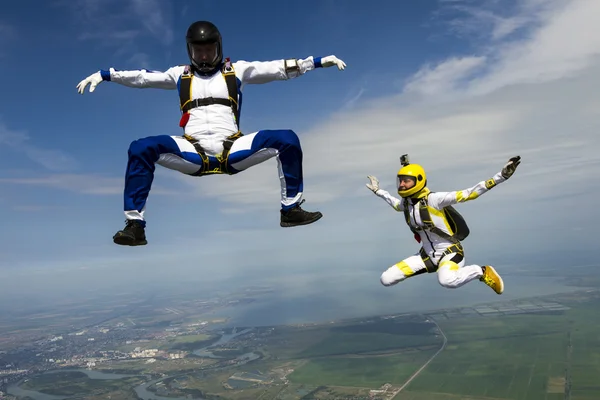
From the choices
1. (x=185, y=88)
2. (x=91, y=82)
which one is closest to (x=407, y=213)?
(x=185, y=88)

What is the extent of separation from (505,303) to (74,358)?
113169mm

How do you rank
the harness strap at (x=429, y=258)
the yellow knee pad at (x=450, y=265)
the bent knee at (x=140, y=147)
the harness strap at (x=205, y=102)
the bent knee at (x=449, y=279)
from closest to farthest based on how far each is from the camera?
the bent knee at (x=140, y=147) < the harness strap at (x=205, y=102) < the bent knee at (x=449, y=279) < the yellow knee pad at (x=450, y=265) < the harness strap at (x=429, y=258)

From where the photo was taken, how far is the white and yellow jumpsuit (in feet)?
21.2

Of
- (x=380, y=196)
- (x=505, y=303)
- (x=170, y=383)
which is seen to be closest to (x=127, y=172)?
(x=380, y=196)

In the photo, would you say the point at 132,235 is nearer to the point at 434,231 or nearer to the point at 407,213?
the point at 407,213

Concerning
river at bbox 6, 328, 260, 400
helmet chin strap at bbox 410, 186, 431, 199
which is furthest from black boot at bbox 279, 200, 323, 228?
river at bbox 6, 328, 260, 400

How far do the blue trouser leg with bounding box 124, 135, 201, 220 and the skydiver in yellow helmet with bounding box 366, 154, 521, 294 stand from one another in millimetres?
3782

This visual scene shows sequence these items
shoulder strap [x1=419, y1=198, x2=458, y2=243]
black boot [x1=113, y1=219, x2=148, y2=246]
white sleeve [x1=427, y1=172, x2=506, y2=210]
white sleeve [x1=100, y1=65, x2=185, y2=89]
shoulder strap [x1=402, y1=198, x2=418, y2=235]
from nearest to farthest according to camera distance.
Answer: black boot [x1=113, y1=219, x2=148, y2=246], white sleeve [x1=100, y1=65, x2=185, y2=89], white sleeve [x1=427, y1=172, x2=506, y2=210], shoulder strap [x1=419, y1=198, x2=458, y2=243], shoulder strap [x1=402, y1=198, x2=418, y2=235]

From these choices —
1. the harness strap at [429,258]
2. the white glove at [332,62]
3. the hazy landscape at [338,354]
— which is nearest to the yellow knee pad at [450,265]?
the harness strap at [429,258]

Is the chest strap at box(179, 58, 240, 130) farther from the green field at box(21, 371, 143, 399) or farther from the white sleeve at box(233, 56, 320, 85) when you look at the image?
the green field at box(21, 371, 143, 399)

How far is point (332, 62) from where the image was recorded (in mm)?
5445

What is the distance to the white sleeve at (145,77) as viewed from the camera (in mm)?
5543

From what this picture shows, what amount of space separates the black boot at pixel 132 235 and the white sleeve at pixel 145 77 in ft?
6.55

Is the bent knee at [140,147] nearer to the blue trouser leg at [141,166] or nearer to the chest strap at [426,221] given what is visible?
the blue trouser leg at [141,166]
